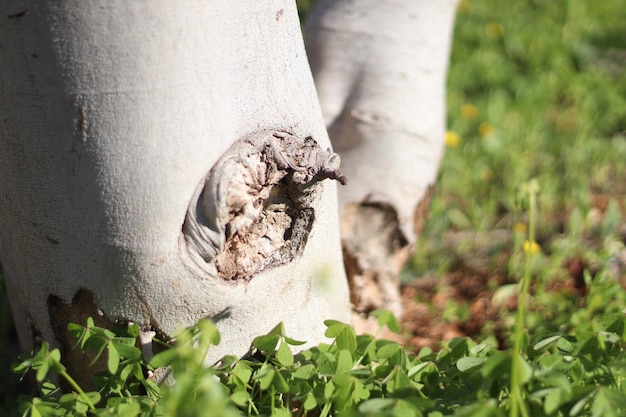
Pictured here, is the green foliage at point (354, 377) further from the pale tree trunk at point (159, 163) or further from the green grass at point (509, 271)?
the pale tree trunk at point (159, 163)

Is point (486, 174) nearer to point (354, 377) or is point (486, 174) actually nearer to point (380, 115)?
point (380, 115)

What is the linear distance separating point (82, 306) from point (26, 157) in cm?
39

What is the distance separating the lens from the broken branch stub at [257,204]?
153 centimetres

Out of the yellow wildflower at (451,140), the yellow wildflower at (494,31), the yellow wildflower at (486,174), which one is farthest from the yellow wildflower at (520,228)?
the yellow wildflower at (494,31)

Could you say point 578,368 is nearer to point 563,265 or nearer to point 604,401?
point 604,401

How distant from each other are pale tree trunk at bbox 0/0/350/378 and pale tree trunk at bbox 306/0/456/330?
0.68 m

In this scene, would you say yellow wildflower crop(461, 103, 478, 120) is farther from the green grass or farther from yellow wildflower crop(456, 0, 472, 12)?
yellow wildflower crop(456, 0, 472, 12)

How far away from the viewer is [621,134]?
371 cm

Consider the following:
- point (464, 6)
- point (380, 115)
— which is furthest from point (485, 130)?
point (464, 6)

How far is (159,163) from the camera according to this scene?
1.49m

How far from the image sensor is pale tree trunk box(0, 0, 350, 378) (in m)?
1.41

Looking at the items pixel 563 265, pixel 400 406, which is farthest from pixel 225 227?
pixel 563 265

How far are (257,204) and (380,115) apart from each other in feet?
2.98

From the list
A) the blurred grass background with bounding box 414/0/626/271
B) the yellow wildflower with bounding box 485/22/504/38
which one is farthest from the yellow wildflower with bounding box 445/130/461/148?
the yellow wildflower with bounding box 485/22/504/38
